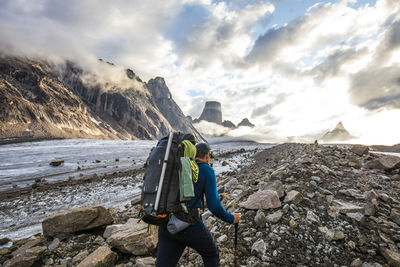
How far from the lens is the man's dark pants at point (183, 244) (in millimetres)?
2908

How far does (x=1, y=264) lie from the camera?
5.09 meters

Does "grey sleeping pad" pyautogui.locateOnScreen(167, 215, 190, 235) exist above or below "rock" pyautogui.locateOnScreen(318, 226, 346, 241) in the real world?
above

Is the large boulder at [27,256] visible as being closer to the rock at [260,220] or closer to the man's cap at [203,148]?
the man's cap at [203,148]

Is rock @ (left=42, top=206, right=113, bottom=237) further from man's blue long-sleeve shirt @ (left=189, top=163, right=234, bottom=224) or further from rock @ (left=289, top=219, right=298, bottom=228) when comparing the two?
rock @ (left=289, top=219, right=298, bottom=228)

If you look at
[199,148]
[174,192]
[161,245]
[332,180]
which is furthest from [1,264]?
[332,180]

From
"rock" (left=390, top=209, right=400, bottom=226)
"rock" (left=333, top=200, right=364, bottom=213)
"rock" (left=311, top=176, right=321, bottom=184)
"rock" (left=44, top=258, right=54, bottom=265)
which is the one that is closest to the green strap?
"rock" (left=333, top=200, right=364, bottom=213)

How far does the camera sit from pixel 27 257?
16.0 ft

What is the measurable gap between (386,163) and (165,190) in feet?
36.7

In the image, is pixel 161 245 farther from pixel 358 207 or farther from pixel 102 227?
pixel 358 207

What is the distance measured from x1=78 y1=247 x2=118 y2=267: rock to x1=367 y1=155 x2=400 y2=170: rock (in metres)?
11.7

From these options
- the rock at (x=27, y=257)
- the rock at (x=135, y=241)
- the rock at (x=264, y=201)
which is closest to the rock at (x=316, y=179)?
the rock at (x=264, y=201)

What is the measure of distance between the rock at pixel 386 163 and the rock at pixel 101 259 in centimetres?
1170

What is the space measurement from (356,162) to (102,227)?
40.2ft

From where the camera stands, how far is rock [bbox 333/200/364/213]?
4977 mm
